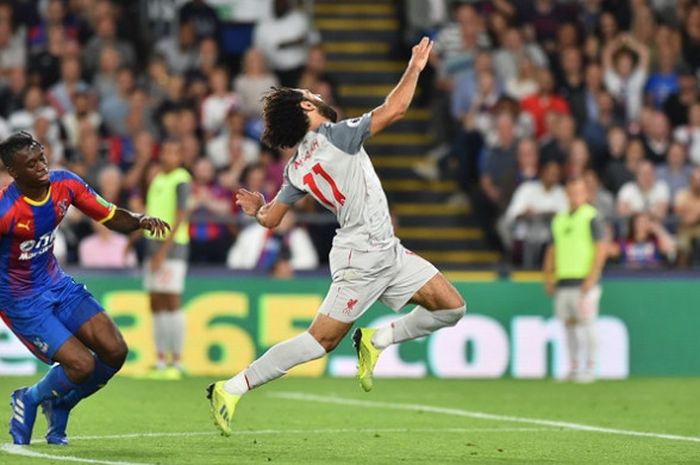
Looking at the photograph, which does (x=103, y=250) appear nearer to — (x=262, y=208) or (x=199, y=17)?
(x=199, y=17)

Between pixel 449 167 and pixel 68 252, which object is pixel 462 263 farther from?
pixel 68 252

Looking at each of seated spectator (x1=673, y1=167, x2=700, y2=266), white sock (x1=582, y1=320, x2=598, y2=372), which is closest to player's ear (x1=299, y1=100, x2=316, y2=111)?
white sock (x1=582, y1=320, x2=598, y2=372)

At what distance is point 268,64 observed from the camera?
22.4m

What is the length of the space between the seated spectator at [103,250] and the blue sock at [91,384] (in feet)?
29.7

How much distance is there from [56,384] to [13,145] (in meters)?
1.50

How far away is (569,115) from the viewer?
22062 millimetres

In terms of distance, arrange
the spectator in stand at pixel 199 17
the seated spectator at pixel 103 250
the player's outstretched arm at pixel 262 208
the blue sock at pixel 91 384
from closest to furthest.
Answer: the blue sock at pixel 91 384, the player's outstretched arm at pixel 262 208, the seated spectator at pixel 103 250, the spectator in stand at pixel 199 17

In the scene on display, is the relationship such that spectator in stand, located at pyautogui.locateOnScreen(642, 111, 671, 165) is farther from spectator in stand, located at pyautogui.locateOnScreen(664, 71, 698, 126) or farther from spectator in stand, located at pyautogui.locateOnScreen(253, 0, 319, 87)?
spectator in stand, located at pyautogui.locateOnScreen(253, 0, 319, 87)

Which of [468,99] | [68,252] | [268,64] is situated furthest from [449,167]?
[68,252]

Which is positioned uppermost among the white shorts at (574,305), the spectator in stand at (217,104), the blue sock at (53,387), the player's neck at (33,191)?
the spectator in stand at (217,104)

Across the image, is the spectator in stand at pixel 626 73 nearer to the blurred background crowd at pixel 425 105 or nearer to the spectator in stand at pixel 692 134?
the blurred background crowd at pixel 425 105

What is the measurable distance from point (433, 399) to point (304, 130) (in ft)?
19.4

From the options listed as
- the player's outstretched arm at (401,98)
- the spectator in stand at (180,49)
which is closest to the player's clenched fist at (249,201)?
the player's outstretched arm at (401,98)

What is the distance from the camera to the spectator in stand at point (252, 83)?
21578 mm
